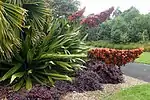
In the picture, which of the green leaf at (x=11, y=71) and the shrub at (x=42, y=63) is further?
the shrub at (x=42, y=63)

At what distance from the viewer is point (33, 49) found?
27.3 ft

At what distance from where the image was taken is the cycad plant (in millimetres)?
7531

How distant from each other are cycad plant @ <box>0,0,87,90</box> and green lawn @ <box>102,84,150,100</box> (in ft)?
3.78

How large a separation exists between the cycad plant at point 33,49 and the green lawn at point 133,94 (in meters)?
1.15

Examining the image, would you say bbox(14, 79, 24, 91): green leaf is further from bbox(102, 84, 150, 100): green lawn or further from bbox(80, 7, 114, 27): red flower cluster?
bbox(80, 7, 114, 27): red flower cluster

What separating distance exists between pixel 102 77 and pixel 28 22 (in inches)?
98.4

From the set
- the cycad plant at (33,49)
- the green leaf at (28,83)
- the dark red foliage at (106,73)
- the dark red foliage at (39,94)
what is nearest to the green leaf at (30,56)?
the cycad plant at (33,49)

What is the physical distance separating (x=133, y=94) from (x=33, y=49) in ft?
8.15

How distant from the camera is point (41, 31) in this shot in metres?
9.07

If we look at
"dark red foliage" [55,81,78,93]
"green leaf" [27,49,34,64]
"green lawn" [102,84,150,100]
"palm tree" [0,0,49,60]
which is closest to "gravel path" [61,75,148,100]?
"dark red foliage" [55,81,78,93]

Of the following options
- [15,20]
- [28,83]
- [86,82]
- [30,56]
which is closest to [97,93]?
[86,82]

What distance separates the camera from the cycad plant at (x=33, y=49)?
7531 millimetres

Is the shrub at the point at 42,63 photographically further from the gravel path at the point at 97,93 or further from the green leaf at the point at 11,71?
the gravel path at the point at 97,93

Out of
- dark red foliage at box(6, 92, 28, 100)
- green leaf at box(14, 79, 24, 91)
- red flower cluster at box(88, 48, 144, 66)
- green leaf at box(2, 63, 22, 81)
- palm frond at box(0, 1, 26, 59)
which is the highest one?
palm frond at box(0, 1, 26, 59)
